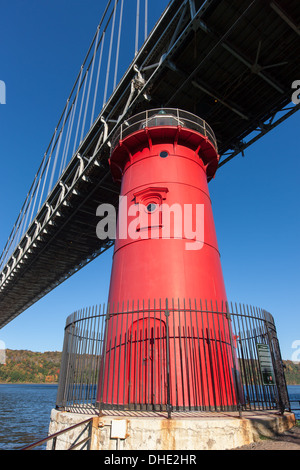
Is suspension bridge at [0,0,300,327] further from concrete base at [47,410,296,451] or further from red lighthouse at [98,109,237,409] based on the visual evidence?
concrete base at [47,410,296,451]

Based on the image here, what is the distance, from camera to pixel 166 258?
27.9ft

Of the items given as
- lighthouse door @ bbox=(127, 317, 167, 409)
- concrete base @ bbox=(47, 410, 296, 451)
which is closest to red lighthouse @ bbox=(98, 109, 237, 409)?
lighthouse door @ bbox=(127, 317, 167, 409)

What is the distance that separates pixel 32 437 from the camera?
642 inches

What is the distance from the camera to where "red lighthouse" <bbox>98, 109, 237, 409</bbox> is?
22.9ft

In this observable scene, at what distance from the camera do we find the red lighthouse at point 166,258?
22.9 ft

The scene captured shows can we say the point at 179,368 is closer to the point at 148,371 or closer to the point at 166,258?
the point at 148,371

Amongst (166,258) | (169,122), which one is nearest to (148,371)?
(166,258)

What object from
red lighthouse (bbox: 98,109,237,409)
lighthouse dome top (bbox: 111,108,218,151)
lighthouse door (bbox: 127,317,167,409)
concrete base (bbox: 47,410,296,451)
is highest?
lighthouse dome top (bbox: 111,108,218,151)

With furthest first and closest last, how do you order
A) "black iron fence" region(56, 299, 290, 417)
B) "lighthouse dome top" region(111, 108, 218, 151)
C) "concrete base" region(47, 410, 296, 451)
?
1. "lighthouse dome top" region(111, 108, 218, 151)
2. "black iron fence" region(56, 299, 290, 417)
3. "concrete base" region(47, 410, 296, 451)

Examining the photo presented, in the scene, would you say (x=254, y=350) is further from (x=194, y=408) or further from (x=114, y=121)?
(x=114, y=121)

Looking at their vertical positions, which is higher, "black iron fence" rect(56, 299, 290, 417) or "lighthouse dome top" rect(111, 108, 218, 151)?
"lighthouse dome top" rect(111, 108, 218, 151)

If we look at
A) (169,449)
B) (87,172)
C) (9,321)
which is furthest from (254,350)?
(9,321)

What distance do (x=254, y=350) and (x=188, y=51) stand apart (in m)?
10.4

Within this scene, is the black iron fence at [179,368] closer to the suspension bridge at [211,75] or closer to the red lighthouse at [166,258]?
the red lighthouse at [166,258]
